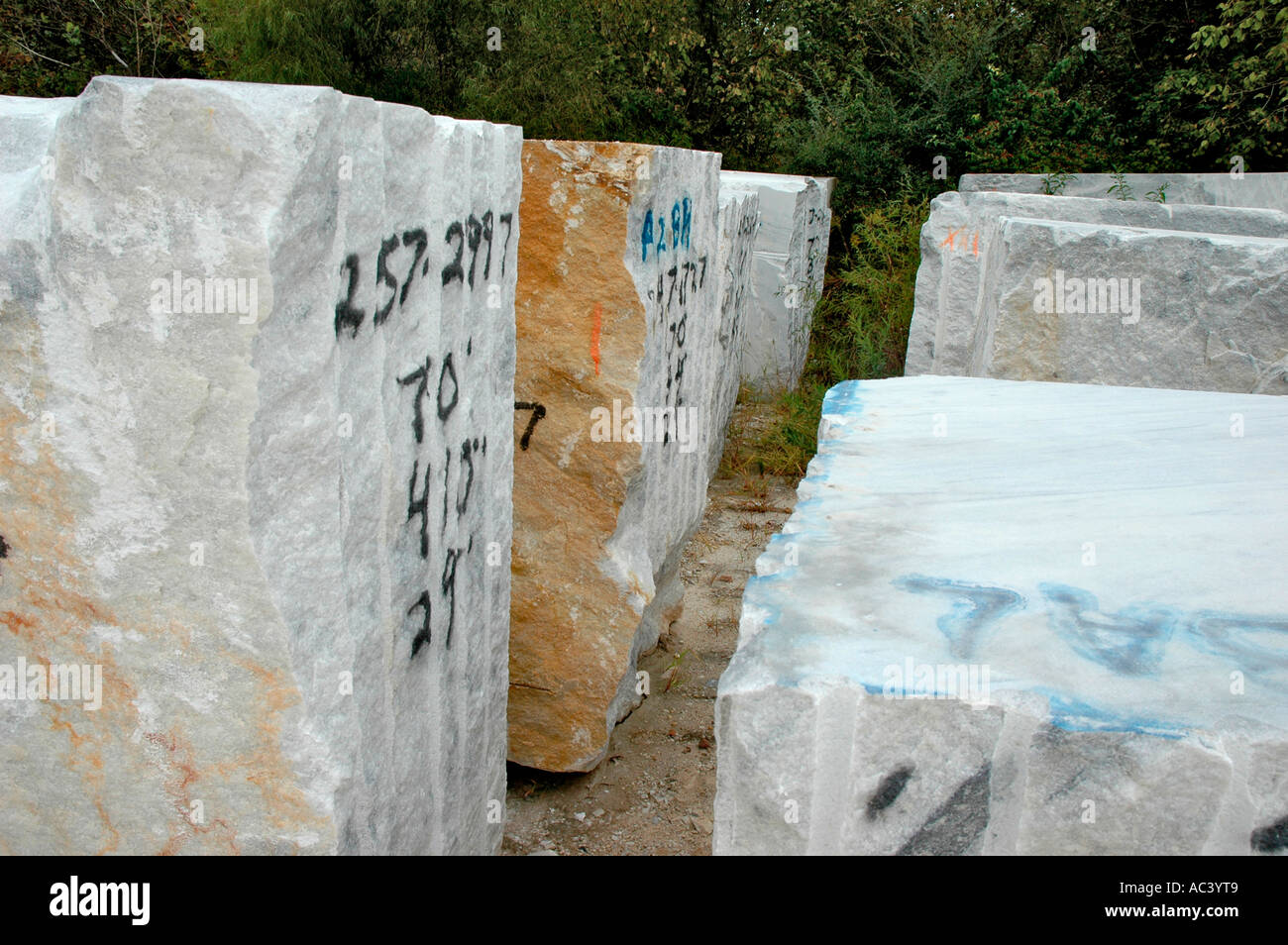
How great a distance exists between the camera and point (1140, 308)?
3.26 m

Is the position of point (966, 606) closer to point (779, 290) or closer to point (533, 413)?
point (533, 413)

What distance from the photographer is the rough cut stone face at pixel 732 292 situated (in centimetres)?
527

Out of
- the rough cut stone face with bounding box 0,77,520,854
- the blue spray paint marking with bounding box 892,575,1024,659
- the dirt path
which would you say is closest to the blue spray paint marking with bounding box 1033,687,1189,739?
the blue spray paint marking with bounding box 892,575,1024,659

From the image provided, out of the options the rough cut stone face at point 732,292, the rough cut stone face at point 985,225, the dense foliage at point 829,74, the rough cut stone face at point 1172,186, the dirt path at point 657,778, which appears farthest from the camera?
the dense foliage at point 829,74

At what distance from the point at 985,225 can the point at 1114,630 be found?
379 cm

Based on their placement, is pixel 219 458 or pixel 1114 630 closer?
pixel 1114 630

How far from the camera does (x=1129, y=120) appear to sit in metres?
8.48

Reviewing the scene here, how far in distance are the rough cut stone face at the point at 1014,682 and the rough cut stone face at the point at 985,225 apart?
3.24m

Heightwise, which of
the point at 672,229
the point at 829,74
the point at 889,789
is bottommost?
the point at 889,789

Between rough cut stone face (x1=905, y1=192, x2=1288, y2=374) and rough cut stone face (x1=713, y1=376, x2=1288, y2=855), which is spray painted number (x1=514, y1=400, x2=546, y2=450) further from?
rough cut stone face (x1=905, y1=192, x2=1288, y2=374)

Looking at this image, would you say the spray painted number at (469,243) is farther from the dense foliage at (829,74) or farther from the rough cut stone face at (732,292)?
the dense foliage at (829,74)

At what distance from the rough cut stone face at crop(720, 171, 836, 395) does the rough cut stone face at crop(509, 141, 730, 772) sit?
13.6 feet

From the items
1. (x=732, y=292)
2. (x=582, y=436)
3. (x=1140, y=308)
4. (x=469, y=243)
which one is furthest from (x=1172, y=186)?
(x=469, y=243)

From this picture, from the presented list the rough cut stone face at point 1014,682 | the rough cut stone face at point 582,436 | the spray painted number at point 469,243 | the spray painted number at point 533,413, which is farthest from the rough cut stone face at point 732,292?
the rough cut stone face at point 1014,682
